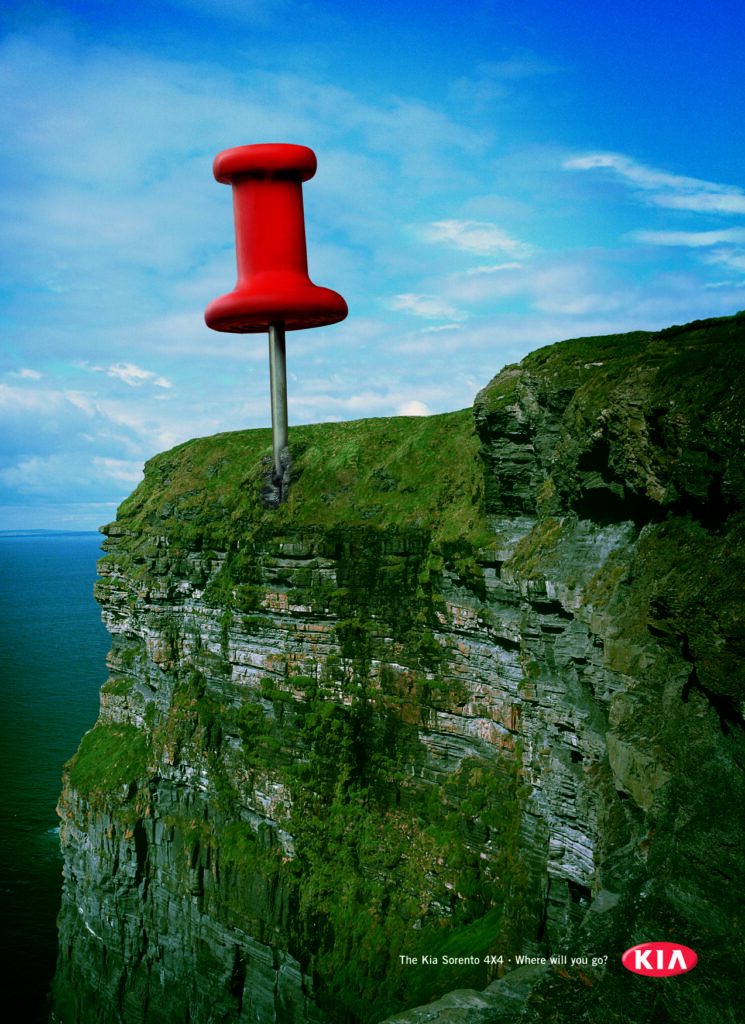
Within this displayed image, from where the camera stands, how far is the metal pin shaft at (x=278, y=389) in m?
35.2

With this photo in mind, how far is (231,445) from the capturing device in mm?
43125

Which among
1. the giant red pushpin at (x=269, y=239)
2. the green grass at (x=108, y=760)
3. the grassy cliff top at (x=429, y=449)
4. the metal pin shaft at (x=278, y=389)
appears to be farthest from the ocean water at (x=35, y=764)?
the giant red pushpin at (x=269, y=239)

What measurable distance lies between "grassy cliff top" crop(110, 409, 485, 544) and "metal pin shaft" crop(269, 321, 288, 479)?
1.27 meters

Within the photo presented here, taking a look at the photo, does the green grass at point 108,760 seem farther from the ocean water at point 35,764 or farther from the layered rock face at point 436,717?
the ocean water at point 35,764

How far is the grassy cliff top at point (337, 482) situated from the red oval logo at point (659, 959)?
1788 centimetres

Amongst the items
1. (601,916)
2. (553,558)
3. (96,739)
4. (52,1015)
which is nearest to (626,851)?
(601,916)

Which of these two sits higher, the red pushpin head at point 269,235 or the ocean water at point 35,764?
the red pushpin head at point 269,235

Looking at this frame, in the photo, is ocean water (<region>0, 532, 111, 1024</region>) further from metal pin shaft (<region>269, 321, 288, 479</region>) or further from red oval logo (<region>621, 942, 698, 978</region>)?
red oval logo (<region>621, 942, 698, 978</region>)

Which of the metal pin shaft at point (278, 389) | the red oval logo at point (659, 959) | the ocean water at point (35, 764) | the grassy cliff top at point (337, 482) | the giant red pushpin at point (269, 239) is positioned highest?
the giant red pushpin at point (269, 239)

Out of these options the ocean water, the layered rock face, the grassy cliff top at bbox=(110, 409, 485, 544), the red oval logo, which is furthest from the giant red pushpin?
the ocean water

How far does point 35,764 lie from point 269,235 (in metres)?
48.2

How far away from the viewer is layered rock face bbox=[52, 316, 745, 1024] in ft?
38.1

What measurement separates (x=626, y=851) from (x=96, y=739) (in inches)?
1471

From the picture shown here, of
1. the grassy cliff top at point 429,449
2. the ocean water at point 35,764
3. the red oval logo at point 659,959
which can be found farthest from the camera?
the ocean water at point 35,764
